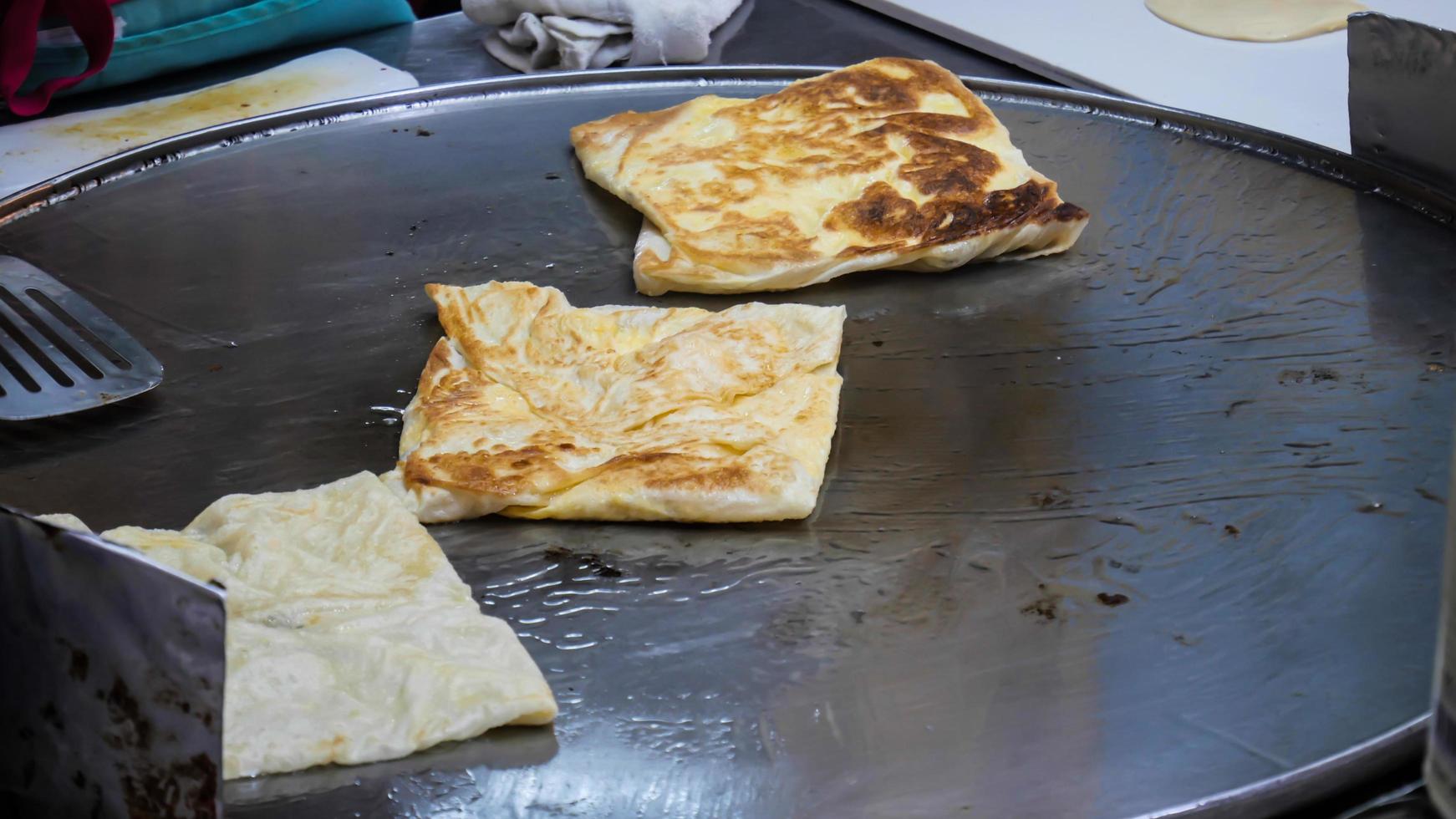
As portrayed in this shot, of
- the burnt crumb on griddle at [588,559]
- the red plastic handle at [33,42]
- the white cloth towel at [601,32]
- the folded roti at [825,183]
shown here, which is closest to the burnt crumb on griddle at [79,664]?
the burnt crumb on griddle at [588,559]

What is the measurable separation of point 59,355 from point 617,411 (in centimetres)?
65

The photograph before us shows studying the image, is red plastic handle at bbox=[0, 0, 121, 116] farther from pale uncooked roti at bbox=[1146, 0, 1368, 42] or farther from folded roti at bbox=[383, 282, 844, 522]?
pale uncooked roti at bbox=[1146, 0, 1368, 42]

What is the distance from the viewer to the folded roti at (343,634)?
964 millimetres

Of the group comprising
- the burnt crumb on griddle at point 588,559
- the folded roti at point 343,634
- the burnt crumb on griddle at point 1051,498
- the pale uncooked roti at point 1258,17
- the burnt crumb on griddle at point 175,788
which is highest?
the burnt crumb on griddle at point 175,788

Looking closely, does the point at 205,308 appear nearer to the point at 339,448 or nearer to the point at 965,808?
the point at 339,448

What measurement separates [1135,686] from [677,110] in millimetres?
1290

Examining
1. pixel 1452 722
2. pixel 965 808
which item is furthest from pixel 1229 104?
pixel 1452 722

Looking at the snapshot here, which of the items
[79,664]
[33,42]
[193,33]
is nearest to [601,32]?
[193,33]

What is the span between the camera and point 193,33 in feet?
8.68

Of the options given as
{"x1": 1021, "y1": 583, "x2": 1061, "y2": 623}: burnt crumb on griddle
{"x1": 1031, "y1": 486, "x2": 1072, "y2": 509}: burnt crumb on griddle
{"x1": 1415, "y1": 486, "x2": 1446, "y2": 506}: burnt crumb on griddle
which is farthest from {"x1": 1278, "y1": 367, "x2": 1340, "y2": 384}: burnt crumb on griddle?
{"x1": 1021, "y1": 583, "x2": 1061, "y2": 623}: burnt crumb on griddle

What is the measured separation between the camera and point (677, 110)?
2025 millimetres

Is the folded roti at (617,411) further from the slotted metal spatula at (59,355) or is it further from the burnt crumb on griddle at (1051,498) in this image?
the slotted metal spatula at (59,355)

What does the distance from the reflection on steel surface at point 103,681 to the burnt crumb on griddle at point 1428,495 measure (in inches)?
42.6

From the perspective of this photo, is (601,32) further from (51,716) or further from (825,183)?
(51,716)
